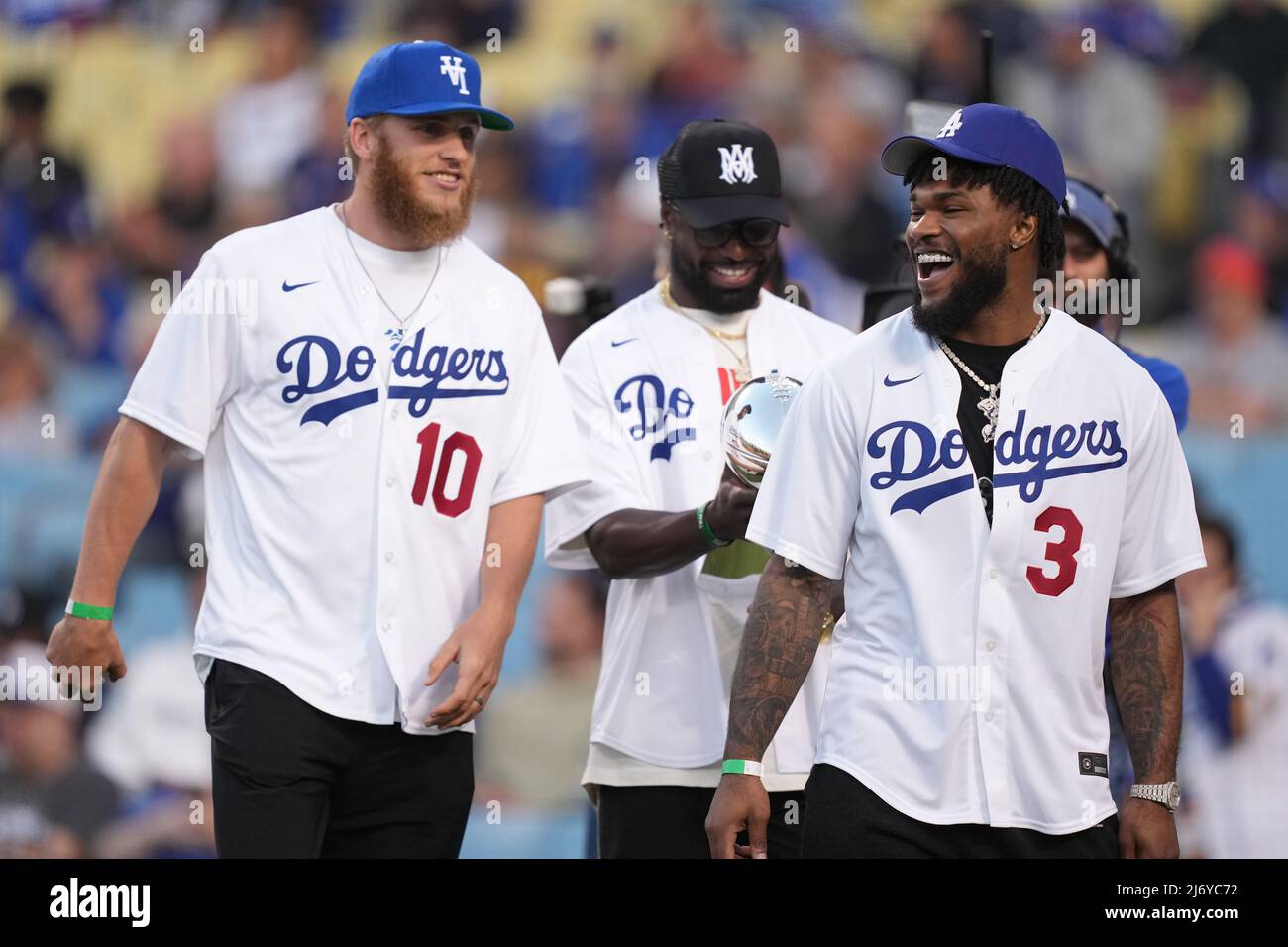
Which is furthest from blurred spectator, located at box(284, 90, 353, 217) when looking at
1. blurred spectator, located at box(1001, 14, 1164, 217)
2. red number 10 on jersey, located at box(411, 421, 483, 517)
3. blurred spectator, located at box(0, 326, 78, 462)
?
red number 10 on jersey, located at box(411, 421, 483, 517)

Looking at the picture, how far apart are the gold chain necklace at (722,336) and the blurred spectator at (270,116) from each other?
4.31 m

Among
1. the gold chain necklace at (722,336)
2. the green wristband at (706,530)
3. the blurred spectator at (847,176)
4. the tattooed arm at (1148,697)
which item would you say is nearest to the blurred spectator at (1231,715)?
the blurred spectator at (847,176)

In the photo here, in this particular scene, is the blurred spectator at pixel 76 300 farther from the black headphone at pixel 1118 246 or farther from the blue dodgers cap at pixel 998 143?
the blue dodgers cap at pixel 998 143

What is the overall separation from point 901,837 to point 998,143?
53.8 inches

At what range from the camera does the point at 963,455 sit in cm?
363

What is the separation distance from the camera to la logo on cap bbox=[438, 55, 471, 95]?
4.50 m

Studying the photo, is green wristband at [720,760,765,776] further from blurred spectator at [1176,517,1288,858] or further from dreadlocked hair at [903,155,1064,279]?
blurred spectator at [1176,517,1288,858]

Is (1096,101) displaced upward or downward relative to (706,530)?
upward

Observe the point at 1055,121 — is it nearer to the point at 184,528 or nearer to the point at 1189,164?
the point at 1189,164

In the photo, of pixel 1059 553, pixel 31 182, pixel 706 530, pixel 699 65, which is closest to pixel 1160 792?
pixel 1059 553

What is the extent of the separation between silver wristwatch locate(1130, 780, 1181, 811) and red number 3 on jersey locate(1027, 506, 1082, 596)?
420mm

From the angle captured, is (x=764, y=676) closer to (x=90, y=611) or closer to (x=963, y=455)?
(x=963, y=455)

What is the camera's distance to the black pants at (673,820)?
473 centimetres

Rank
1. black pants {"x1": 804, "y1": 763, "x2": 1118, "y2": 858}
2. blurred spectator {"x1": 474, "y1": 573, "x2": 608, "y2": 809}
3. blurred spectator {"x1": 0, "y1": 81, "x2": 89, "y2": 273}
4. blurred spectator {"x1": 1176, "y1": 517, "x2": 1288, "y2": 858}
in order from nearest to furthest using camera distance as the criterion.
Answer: black pants {"x1": 804, "y1": 763, "x2": 1118, "y2": 858} → blurred spectator {"x1": 1176, "y1": 517, "x2": 1288, "y2": 858} → blurred spectator {"x1": 474, "y1": 573, "x2": 608, "y2": 809} → blurred spectator {"x1": 0, "y1": 81, "x2": 89, "y2": 273}
